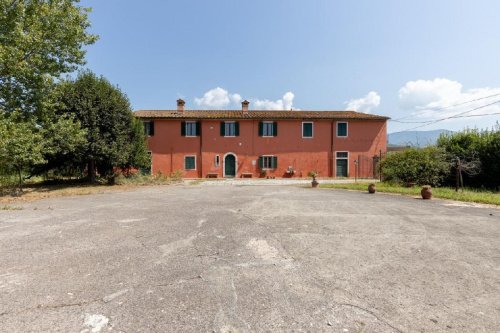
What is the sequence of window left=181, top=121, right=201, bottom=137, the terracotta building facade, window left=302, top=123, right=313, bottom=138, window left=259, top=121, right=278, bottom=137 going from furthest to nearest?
window left=302, top=123, right=313, bottom=138 < window left=259, top=121, right=278, bottom=137 < window left=181, top=121, right=201, bottom=137 < the terracotta building facade

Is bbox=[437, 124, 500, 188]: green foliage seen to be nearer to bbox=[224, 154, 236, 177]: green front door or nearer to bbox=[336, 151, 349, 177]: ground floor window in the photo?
bbox=[336, 151, 349, 177]: ground floor window

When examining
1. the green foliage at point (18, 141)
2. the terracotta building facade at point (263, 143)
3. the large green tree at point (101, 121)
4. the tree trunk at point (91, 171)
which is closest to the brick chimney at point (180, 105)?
the terracotta building facade at point (263, 143)

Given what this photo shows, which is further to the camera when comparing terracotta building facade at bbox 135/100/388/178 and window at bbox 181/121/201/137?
window at bbox 181/121/201/137

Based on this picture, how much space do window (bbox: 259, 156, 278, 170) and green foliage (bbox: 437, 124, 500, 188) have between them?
46.3 ft

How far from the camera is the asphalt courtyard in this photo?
2.87 m

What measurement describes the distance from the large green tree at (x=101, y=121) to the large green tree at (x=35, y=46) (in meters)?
1.19

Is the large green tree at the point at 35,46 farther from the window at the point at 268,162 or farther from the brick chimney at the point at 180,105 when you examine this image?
the window at the point at 268,162

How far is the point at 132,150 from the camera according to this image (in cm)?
2086

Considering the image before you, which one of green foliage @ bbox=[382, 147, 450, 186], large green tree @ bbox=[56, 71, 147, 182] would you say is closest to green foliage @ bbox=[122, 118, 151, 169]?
large green tree @ bbox=[56, 71, 147, 182]

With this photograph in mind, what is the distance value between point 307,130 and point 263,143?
4645 mm

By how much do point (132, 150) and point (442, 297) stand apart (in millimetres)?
20543

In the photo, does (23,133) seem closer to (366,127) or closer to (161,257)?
(161,257)

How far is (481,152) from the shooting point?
18922mm

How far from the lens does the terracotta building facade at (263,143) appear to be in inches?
1147
